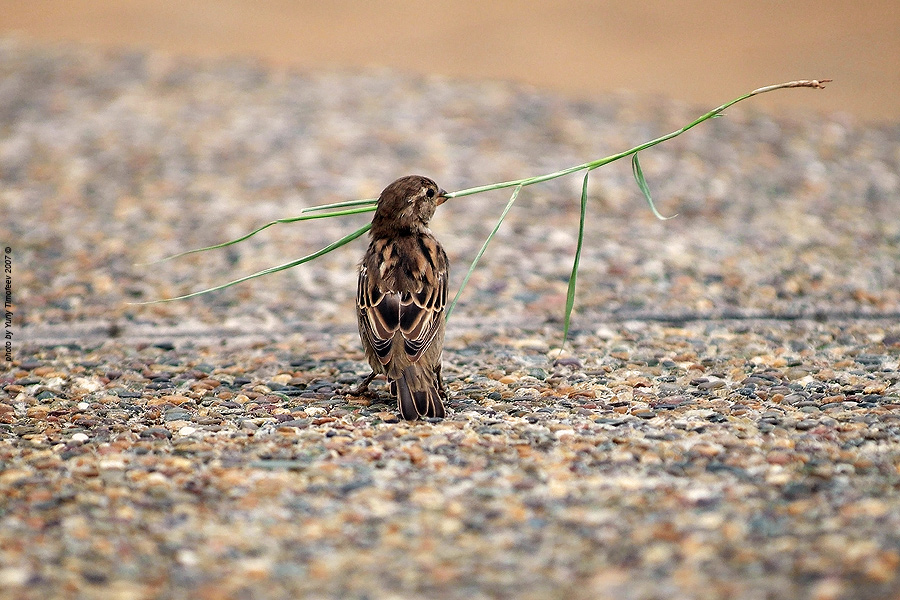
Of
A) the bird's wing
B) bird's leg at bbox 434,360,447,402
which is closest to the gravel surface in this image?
bird's leg at bbox 434,360,447,402

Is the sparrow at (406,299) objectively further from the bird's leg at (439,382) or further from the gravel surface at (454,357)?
the gravel surface at (454,357)

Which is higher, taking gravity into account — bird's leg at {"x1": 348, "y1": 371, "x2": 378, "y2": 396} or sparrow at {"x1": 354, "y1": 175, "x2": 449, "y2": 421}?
sparrow at {"x1": 354, "y1": 175, "x2": 449, "y2": 421}

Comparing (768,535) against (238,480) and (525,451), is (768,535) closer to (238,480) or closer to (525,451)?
(525,451)

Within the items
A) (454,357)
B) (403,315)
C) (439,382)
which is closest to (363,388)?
(439,382)

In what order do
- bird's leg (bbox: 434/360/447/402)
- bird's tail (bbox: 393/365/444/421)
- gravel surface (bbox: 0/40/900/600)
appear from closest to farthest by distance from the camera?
gravel surface (bbox: 0/40/900/600)
bird's tail (bbox: 393/365/444/421)
bird's leg (bbox: 434/360/447/402)

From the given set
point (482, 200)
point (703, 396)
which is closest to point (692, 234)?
point (482, 200)

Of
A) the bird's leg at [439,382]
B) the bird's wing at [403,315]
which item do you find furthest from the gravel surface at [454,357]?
the bird's wing at [403,315]

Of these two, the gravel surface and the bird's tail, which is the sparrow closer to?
the bird's tail
